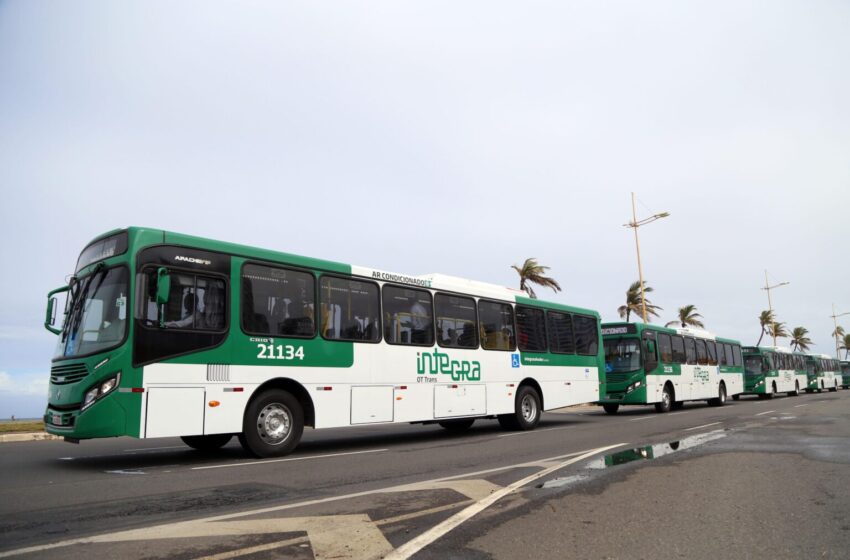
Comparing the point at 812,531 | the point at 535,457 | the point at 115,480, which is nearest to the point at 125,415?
the point at 115,480

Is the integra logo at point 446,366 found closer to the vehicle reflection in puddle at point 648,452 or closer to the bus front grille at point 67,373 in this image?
the vehicle reflection in puddle at point 648,452

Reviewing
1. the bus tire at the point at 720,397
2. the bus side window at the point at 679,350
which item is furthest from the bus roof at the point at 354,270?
the bus tire at the point at 720,397

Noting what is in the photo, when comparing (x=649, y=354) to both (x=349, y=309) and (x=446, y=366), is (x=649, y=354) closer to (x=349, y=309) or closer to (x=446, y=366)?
(x=446, y=366)

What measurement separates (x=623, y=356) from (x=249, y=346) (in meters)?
15.6

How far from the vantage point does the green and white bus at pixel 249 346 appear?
855cm

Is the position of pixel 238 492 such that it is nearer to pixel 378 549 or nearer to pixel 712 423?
pixel 378 549

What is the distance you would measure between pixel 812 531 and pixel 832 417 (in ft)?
52.4

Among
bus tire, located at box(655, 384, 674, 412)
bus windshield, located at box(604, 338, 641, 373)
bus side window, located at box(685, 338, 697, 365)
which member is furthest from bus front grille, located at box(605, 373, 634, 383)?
bus side window, located at box(685, 338, 697, 365)

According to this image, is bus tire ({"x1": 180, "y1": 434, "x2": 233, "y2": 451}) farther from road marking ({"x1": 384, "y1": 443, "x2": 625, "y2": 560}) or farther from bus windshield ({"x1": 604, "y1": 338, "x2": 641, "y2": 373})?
bus windshield ({"x1": 604, "y1": 338, "x2": 641, "y2": 373})

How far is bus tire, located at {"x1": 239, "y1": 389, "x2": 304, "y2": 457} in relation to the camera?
964 cm

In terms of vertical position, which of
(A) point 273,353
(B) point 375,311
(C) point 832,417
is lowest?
(C) point 832,417

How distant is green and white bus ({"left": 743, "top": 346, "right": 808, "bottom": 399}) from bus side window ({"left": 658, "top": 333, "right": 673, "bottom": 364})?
44.4 ft

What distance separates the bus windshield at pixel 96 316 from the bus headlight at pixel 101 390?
485 mm

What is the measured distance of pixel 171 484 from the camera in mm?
7312
